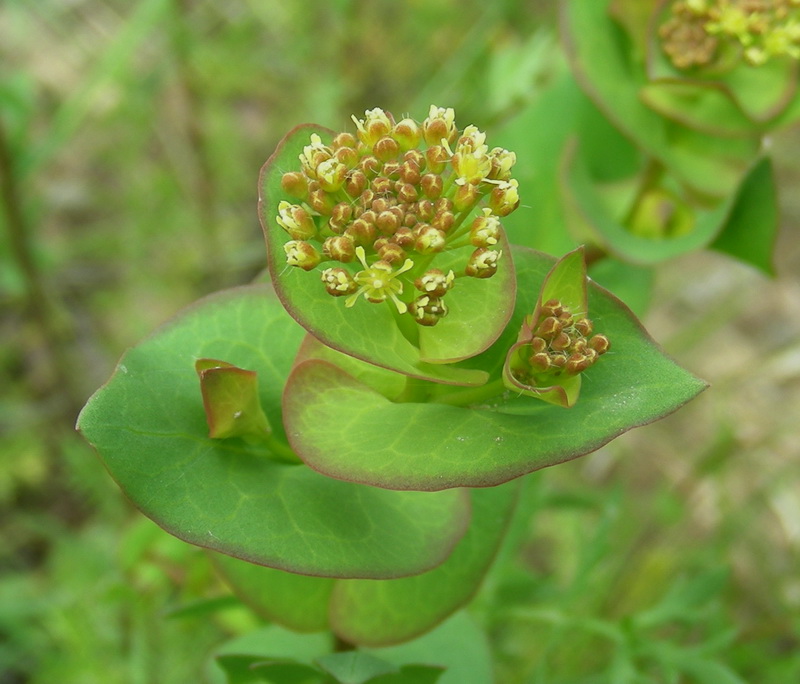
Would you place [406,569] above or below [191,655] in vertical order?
above

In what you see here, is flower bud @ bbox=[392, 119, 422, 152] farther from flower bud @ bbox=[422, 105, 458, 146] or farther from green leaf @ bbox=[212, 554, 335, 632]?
green leaf @ bbox=[212, 554, 335, 632]

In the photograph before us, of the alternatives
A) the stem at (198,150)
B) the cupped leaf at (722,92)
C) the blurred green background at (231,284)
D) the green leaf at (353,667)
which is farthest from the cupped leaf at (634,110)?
the stem at (198,150)

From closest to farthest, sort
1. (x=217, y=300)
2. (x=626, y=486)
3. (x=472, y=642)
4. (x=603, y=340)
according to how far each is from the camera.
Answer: (x=603, y=340)
(x=217, y=300)
(x=472, y=642)
(x=626, y=486)

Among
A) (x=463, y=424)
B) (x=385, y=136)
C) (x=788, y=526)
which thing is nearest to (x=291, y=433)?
(x=463, y=424)

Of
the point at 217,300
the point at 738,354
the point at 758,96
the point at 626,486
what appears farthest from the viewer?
the point at 738,354

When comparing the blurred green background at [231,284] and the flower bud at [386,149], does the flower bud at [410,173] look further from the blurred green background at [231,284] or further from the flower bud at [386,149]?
the blurred green background at [231,284]

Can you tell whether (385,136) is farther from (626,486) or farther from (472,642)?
(626,486)

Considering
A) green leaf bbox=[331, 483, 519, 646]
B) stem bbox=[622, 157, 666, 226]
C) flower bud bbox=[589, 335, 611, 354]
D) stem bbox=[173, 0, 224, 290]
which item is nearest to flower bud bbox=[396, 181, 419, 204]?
flower bud bbox=[589, 335, 611, 354]
